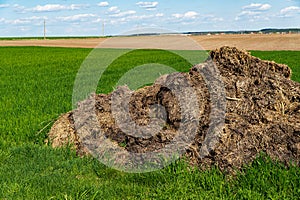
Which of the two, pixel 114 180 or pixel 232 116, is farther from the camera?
pixel 232 116

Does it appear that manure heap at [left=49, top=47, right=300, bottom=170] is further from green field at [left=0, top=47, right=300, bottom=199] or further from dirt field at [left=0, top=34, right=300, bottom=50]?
dirt field at [left=0, top=34, right=300, bottom=50]

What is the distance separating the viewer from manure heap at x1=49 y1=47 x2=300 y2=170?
5.91 metres

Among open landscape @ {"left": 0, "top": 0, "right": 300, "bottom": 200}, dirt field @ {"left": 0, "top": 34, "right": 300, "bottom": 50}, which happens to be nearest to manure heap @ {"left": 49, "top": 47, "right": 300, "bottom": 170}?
open landscape @ {"left": 0, "top": 0, "right": 300, "bottom": 200}

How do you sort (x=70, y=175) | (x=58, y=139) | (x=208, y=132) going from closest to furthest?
(x=70, y=175) < (x=208, y=132) < (x=58, y=139)

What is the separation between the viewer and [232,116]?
6422mm

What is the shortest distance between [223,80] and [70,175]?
9.30 feet

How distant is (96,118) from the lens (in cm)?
736

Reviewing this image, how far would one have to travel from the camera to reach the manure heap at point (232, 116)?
5.91 m

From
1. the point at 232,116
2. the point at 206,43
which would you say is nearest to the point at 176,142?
the point at 232,116

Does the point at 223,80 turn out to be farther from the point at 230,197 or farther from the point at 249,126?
the point at 230,197

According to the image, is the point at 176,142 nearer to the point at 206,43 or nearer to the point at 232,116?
the point at 232,116

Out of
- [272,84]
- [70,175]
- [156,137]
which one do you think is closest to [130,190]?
[70,175]

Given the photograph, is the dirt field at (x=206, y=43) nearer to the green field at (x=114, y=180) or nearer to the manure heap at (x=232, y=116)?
the manure heap at (x=232, y=116)

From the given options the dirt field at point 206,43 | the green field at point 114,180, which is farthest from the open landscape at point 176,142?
the dirt field at point 206,43
